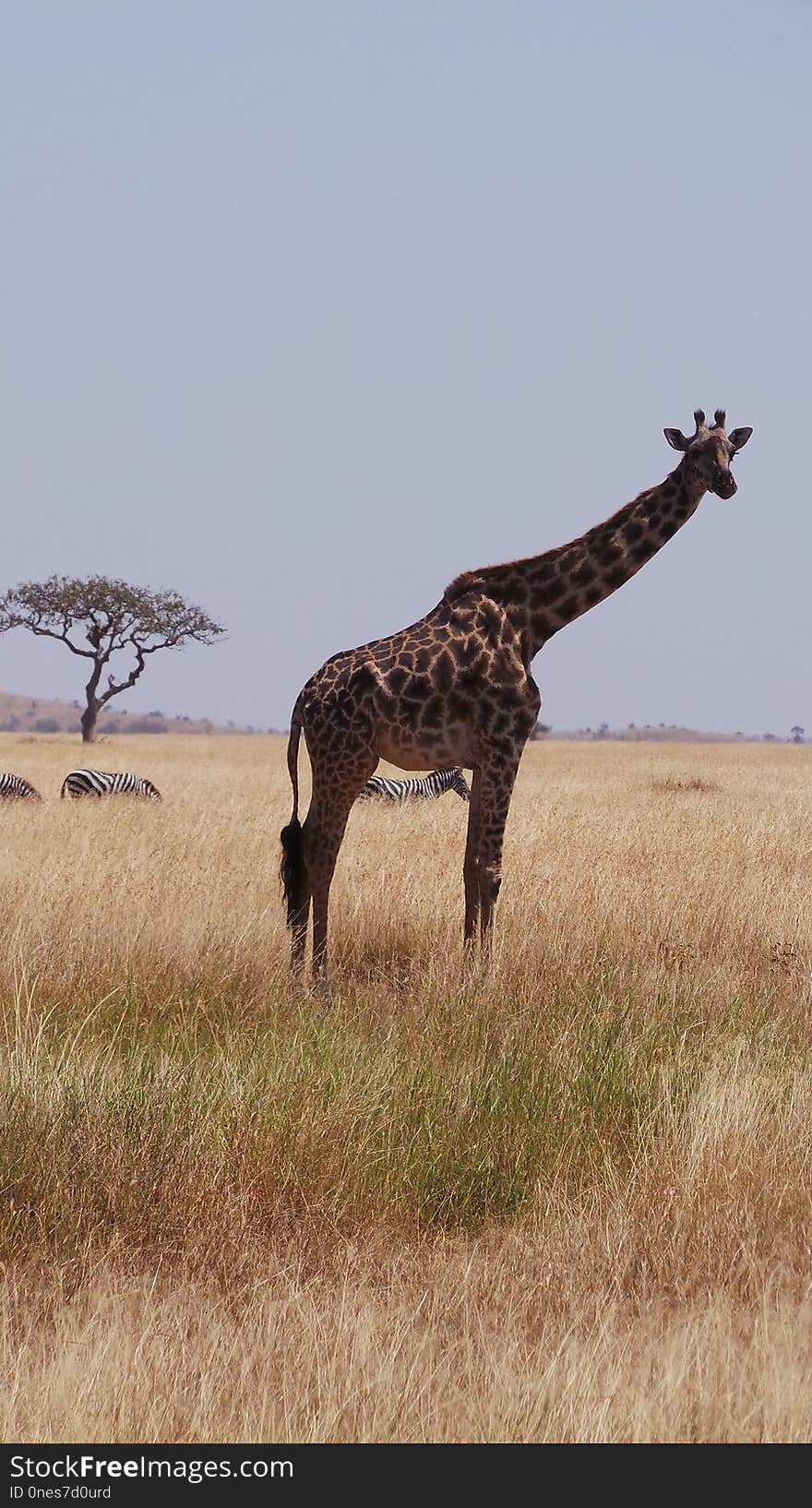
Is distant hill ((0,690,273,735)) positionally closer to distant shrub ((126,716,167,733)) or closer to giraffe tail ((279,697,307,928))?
distant shrub ((126,716,167,733))

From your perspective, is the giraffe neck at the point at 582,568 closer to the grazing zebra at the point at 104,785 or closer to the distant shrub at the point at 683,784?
the grazing zebra at the point at 104,785

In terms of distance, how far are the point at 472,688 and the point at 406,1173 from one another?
4162mm

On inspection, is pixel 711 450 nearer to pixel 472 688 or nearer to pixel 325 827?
pixel 472 688

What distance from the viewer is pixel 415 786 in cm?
2222

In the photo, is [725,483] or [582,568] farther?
[582,568]

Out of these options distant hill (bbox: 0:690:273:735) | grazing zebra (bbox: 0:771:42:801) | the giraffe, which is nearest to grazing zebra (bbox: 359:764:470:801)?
grazing zebra (bbox: 0:771:42:801)

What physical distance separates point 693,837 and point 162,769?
20511 mm

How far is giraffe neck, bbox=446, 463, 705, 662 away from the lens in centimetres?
952

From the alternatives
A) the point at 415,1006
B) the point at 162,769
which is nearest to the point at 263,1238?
the point at 415,1006

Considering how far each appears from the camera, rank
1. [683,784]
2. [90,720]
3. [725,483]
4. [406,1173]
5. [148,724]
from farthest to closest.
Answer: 1. [148,724]
2. [90,720]
3. [683,784]
4. [725,483]
5. [406,1173]

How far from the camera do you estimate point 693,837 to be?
1545 cm

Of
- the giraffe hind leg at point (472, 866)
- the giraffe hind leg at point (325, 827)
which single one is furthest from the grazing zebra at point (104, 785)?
the giraffe hind leg at point (472, 866)

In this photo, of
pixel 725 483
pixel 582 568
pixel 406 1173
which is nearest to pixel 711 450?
pixel 725 483

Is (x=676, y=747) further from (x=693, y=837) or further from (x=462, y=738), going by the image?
(x=462, y=738)
